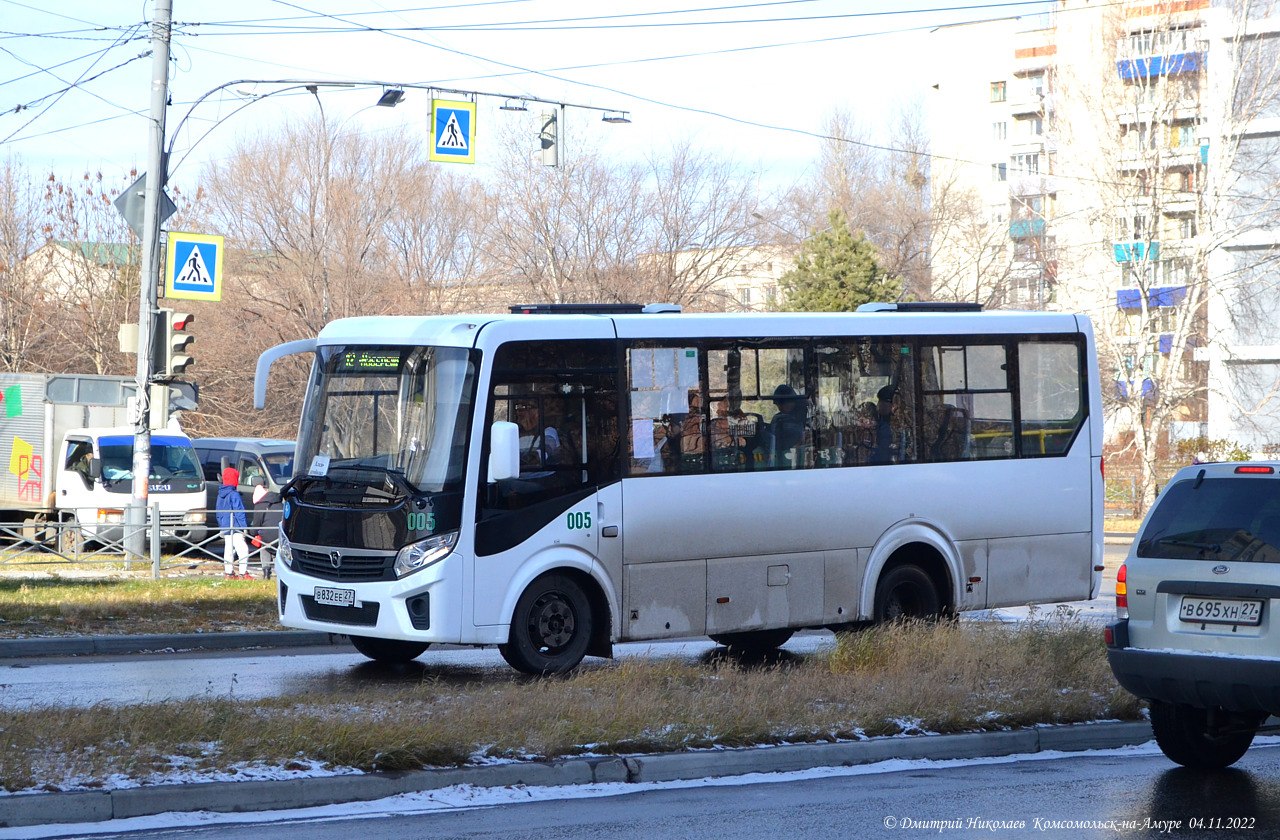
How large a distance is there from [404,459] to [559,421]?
126 cm

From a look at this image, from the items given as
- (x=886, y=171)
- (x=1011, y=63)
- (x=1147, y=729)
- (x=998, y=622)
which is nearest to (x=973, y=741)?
(x=1147, y=729)

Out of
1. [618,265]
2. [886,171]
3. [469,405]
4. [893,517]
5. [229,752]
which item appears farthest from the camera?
[886,171]

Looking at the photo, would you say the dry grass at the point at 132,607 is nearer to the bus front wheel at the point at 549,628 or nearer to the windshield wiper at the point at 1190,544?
the bus front wheel at the point at 549,628

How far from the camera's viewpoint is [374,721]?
8016mm

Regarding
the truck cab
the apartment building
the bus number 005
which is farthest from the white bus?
the apartment building

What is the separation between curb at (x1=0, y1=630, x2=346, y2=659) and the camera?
12945 millimetres

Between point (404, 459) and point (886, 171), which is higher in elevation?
point (886, 171)

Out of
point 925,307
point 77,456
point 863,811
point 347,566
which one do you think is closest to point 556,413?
point 347,566

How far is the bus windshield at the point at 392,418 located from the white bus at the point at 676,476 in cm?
2

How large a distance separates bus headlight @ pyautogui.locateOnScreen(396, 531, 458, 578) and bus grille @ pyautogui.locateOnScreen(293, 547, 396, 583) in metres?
0.13

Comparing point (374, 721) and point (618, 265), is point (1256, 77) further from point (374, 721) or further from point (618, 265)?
point (374, 721)

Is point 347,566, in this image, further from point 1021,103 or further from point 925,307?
point 1021,103

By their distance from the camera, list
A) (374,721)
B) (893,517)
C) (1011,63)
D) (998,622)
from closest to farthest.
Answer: (374,721)
(893,517)
(998,622)
(1011,63)

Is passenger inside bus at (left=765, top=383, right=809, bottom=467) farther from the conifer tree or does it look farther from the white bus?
the conifer tree
